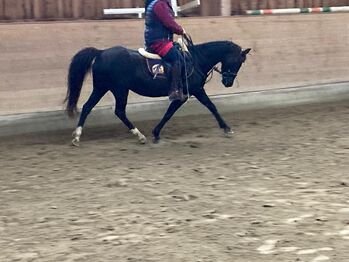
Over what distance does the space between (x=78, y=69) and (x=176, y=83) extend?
1.29 m

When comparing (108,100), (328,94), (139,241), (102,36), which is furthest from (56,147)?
(328,94)

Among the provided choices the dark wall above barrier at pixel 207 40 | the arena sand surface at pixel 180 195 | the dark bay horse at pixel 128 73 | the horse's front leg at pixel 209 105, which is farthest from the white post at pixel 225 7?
the horse's front leg at pixel 209 105

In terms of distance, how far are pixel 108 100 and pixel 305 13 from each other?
4443 mm

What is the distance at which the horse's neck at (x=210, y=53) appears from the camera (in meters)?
9.36

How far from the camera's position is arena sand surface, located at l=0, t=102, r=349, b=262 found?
4984 millimetres

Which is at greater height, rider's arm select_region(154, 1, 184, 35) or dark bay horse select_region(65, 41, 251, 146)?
rider's arm select_region(154, 1, 184, 35)

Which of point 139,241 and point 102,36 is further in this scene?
point 102,36

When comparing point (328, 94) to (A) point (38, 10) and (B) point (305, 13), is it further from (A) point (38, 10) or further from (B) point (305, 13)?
(A) point (38, 10)

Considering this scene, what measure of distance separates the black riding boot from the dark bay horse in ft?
0.45

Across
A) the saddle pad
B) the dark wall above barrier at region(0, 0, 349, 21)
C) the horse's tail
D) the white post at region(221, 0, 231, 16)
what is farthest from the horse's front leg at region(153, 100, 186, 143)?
the white post at region(221, 0, 231, 16)

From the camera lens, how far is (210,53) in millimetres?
9367

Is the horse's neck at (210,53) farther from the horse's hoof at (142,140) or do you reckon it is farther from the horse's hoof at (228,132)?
the horse's hoof at (142,140)

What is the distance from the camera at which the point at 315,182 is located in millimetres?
6852

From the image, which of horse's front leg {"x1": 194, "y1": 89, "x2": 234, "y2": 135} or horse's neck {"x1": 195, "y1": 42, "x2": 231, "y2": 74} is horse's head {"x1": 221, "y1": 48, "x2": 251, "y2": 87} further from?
horse's front leg {"x1": 194, "y1": 89, "x2": 234, "y2": 135}
